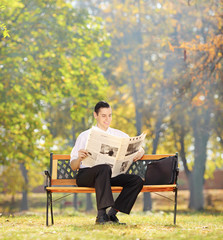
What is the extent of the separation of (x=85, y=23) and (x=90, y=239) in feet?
32.4

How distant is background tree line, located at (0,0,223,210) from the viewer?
460 inches

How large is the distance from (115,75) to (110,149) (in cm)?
1161

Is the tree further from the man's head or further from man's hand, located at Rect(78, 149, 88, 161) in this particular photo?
man's hand, located at Rect(78, 149, 88, 161)

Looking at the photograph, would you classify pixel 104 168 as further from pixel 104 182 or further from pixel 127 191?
pixel 127 191

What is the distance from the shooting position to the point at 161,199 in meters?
26.1

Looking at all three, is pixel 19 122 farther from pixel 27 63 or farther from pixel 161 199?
pixel 161 199

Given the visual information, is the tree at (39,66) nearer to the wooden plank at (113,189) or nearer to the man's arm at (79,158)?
the wooden plank at (113,189)

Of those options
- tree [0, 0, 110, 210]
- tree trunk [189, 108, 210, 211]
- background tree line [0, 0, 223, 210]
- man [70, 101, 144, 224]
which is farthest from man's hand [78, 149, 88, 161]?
tree trunk [189, 108, 210, 211]

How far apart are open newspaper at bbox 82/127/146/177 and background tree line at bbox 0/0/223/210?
4.17 metres

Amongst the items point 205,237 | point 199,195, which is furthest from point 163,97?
point 205,237

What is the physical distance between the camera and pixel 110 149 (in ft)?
16.1

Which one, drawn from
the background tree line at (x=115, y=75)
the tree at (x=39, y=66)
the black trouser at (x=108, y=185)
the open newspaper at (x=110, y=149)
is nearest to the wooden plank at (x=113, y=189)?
the black trouser at (x=108, y=185)

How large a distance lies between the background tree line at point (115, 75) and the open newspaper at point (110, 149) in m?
4.17

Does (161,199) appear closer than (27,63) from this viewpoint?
No
